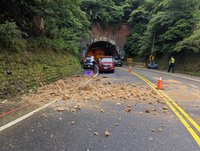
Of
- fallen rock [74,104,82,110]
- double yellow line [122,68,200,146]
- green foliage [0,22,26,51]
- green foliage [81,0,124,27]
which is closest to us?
double yellow line [122,68,200,146]

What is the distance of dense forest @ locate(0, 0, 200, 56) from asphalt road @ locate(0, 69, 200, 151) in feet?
18.4

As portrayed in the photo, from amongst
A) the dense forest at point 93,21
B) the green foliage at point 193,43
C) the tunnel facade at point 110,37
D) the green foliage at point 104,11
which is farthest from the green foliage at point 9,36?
the tunnel facade at point 110,37

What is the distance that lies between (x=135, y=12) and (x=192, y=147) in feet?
145

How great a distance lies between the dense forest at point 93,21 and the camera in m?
12.5

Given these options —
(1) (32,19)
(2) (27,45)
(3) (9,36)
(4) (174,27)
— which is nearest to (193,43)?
(4) (174,27)

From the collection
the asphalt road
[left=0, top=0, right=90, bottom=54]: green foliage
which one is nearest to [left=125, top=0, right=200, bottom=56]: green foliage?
[left=0, top=0, right=90, bottom=54]: green foliage

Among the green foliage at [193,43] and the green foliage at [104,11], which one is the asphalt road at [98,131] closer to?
the green foliage at [193,43]

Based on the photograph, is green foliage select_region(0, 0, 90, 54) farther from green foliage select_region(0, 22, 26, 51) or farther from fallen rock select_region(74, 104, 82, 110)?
fallen rock select_region(74, 104, 82, 110)

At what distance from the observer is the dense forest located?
41.1ft

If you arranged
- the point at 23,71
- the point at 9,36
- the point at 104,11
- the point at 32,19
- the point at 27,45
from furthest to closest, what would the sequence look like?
the point at 104,11 → the point at 32,19 → the point at 27,45 → the point at 23,71 → the point at 9,36

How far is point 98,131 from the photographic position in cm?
541

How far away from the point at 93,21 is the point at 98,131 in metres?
44.5

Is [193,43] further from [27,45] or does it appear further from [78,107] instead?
[78,107]

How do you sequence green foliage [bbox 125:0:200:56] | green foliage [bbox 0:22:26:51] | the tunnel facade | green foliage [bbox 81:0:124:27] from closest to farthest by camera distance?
green foliage [bbox 0:22:26:51] < green foliage [bbox 125:0:200:56] < green foliage [bbox 81:0:124:27] < the tunnel facade
